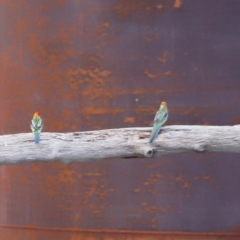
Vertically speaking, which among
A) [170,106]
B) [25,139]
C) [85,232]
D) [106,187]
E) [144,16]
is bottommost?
[85,232]

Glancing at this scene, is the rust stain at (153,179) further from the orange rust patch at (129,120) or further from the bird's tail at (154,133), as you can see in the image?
the bird's tail at (154,133)

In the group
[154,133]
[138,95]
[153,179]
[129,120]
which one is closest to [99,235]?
[153,179]

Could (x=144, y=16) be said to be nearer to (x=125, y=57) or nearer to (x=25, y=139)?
(x=125, y=57)

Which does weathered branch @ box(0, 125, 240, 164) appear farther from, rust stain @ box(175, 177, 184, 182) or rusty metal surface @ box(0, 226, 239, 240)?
rusty metal surface @ box(0, 226, 239, 240)

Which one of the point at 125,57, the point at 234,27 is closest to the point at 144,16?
the point at 125,57

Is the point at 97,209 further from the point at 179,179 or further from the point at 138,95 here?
the point at 138,95

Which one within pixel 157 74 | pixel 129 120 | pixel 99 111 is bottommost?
pixel 129 120

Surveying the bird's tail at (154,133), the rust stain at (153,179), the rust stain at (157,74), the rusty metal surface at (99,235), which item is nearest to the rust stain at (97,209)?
the rusty metal surface at (99,235)
